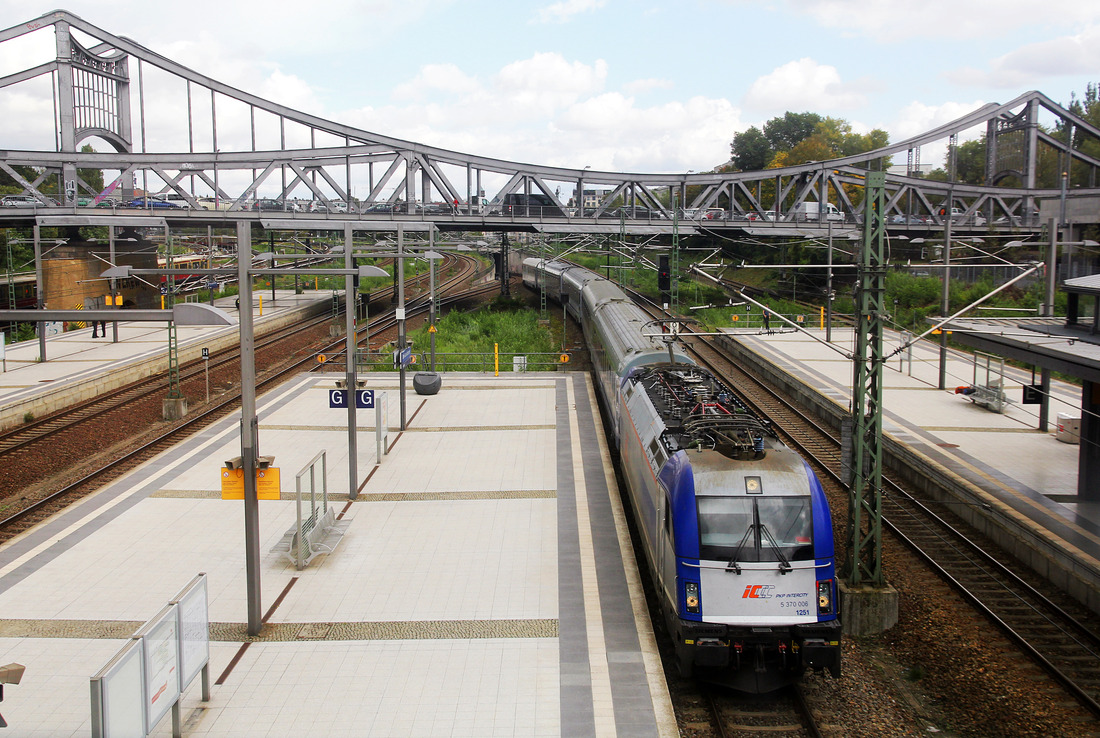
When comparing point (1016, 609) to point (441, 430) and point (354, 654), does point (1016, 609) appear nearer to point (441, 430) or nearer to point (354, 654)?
point (354, 654)

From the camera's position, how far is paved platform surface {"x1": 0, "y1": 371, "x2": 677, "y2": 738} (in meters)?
8.75

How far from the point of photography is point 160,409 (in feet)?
81.2

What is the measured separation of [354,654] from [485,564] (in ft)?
10.1

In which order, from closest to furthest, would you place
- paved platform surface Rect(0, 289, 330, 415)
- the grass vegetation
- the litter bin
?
the litter bin
paved platform surface Rect(0, 289, 330, 415)
the grass vegetation

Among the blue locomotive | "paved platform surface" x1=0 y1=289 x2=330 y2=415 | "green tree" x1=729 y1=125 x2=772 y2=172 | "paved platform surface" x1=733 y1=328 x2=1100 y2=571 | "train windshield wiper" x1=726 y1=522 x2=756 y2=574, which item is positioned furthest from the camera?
"green tree" x1=729 y1=125 x2=772 y2=172

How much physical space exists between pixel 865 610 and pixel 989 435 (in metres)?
11.6

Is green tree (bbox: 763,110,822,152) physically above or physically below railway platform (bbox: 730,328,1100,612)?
above

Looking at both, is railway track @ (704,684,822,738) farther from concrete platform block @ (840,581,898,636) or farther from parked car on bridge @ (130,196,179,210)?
parked car on bridge @ (130,196,179,210)

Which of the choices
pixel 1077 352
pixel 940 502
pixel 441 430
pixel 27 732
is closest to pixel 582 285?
pixel 441 430

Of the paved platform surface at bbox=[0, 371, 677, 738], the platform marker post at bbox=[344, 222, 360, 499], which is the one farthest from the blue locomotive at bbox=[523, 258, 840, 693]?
the platform marker post at bbox=[344, 222, 360, 499]

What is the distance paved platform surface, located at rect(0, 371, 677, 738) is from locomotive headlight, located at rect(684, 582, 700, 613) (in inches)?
38.4

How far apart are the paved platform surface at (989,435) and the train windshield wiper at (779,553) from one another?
3735mm

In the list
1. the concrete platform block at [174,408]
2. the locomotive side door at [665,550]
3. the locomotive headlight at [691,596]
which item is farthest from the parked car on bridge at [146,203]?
the locomotive headlight at [691,596]

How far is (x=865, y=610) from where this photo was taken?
11227 mm
